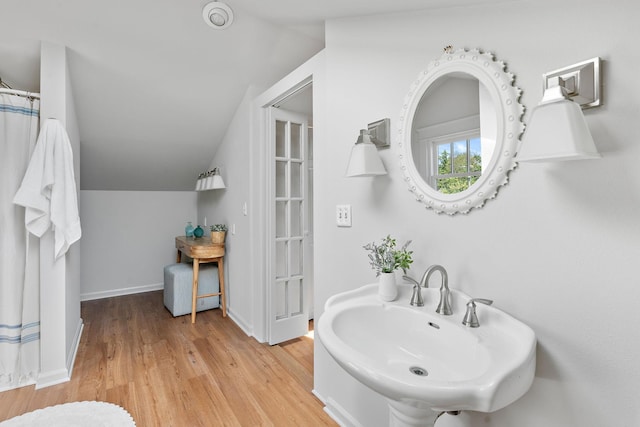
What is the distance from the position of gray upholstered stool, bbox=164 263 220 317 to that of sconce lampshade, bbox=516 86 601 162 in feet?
10.4

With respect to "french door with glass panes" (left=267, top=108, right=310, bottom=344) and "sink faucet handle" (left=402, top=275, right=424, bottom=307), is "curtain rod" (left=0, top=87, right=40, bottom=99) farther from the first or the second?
"sink faucet handle" (left=402, top=275, right=424, bottom=307)

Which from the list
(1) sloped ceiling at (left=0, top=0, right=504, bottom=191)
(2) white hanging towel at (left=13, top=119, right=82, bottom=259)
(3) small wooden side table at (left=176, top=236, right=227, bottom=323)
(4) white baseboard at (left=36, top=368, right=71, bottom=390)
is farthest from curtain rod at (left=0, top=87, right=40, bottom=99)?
(4) white baseboard at (left=36, top=368, right=71, bottom=390)

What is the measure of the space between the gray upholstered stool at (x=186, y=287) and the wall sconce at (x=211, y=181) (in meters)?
0.87

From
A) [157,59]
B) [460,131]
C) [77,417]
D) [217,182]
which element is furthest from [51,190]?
[460,131]

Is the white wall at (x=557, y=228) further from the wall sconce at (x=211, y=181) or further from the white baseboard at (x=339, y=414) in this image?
the wall sconce at (x=211, y=181)

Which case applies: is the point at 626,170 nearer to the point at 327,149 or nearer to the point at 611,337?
the point at 611,337

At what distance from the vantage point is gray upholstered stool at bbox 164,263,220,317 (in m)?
3.22

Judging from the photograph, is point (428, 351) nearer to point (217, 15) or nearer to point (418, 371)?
point (418, 371)

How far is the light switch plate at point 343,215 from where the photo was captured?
171 cm

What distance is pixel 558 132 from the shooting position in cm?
79

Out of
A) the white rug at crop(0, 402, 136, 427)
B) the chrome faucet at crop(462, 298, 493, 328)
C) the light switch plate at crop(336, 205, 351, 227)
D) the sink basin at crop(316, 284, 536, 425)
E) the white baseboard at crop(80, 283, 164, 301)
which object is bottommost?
the white rug at crop(0, 402, 136, 427)

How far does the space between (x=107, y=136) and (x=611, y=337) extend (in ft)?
12.2

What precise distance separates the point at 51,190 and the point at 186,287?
1587 mm

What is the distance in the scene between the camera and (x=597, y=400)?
0.86 metres
